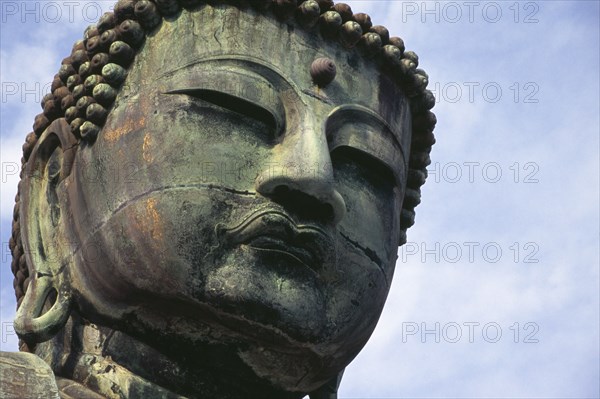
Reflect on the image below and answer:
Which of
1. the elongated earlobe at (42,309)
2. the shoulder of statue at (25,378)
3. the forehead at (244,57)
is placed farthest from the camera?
the forehead at (244,57)

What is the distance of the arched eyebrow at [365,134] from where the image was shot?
37.5ft

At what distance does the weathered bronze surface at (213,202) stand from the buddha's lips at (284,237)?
0.01 m

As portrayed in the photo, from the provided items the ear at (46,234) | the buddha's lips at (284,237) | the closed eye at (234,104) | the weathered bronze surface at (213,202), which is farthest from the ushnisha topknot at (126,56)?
the buddha's lips at (284,237)

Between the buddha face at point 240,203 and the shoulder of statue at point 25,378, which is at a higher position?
the buddha face at point 240,203

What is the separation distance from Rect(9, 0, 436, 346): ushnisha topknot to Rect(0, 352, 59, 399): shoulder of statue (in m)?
1.51

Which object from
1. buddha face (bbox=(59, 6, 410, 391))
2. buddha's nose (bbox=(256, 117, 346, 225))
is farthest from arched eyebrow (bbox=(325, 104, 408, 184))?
buddha's nose (bbox=(256, 117, 346, 225))

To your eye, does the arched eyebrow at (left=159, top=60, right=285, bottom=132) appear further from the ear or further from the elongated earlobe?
the elongated earlobe

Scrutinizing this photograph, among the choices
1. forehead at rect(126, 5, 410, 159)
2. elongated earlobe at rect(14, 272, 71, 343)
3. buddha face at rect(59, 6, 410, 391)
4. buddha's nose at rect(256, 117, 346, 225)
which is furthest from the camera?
forehead at rect(126, 5, 410, 159)

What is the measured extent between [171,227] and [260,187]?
0.58 m

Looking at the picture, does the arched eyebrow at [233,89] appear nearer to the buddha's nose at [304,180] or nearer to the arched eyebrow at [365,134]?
the buddha's nose at [304,180]

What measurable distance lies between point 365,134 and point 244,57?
920mm

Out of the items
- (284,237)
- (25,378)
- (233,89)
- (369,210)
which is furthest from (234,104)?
(25,378)

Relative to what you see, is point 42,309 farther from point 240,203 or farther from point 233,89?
point 233,89

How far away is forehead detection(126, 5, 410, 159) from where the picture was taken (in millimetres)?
11297
